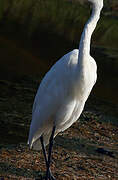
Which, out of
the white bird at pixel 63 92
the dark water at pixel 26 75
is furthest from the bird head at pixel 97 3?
the dark water at pixel 26 75

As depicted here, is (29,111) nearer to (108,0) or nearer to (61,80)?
(61,80)

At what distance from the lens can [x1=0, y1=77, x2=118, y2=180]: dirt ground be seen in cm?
707

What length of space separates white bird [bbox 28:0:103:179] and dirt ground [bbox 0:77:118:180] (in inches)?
18.1

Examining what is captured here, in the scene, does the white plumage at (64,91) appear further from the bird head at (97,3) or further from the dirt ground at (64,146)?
the dirt ground at (64,146)

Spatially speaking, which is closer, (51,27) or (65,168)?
(65,168)

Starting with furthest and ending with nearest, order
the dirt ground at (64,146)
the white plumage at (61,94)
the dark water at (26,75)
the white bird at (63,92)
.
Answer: the dark water at (26,75) → the dirt ground at (64,146) → the white plumage at (61,94) → the white bird at (63,92)

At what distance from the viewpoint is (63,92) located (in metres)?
6.43

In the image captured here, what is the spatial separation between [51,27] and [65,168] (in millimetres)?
21505

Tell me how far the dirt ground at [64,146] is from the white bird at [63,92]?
46 centimetres

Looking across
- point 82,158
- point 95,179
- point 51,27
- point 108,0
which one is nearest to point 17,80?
point 82,158

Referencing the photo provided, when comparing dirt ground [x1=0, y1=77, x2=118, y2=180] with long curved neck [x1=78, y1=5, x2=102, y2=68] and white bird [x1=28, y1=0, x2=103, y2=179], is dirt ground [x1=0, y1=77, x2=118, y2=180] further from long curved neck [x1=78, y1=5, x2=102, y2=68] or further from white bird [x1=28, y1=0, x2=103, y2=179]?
long curved neck [x1=78, y1=5, x2=102, y2=68]

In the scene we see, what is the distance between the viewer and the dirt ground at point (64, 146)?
278 inches

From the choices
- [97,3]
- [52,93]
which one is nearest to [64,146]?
[52,93]

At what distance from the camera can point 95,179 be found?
715cm
